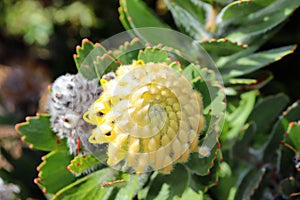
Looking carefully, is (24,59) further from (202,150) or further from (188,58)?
(202,150)

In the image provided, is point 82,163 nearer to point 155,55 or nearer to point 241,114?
point 155,55

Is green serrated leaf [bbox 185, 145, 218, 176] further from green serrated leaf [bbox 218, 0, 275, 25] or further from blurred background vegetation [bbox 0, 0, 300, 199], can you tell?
blurred background vegetation [bbox 0, 0, 300, 199]

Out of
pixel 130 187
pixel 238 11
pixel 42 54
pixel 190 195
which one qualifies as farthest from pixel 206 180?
pixel 42 54

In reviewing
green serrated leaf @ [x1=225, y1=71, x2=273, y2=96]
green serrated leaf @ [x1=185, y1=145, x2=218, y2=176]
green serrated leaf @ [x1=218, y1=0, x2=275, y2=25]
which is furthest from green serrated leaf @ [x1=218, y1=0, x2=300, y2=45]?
green serrated leaf @ [x1=185, y1=145, x2=218, y2=176]

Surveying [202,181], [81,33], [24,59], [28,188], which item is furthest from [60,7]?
[202,181]

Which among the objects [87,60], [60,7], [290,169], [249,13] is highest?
[60,7]
